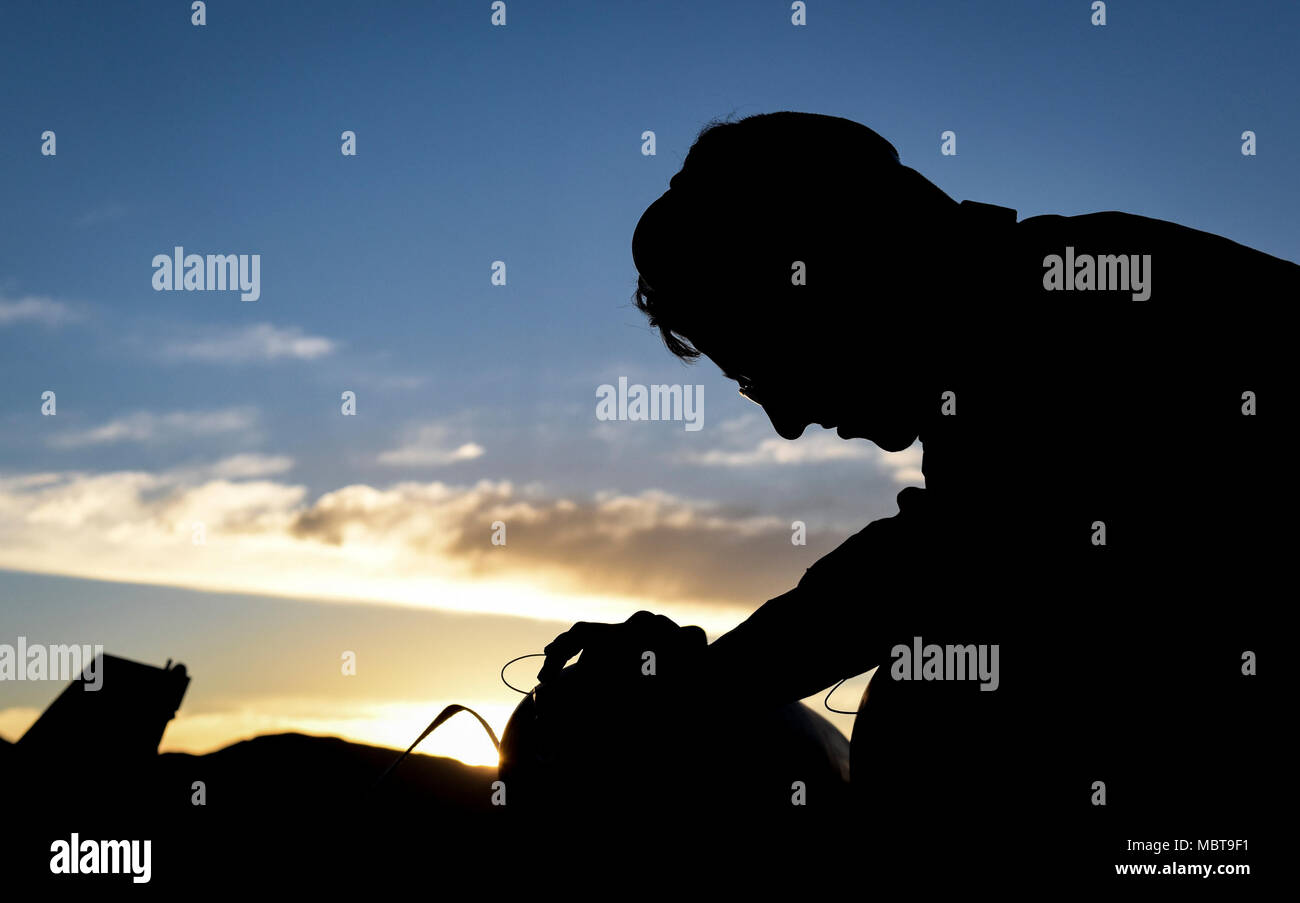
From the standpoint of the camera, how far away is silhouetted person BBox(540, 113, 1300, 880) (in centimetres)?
180

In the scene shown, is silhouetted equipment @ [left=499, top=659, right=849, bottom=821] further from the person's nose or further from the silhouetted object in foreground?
the person's nose

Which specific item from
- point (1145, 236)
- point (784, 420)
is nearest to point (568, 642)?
point (784, 420)

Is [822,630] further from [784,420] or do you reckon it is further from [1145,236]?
[1145,236]

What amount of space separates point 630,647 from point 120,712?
4.72 meters

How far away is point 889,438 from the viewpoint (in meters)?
2.72

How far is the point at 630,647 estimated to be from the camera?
2.78 m

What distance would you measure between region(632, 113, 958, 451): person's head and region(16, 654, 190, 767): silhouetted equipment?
4819 millimetres

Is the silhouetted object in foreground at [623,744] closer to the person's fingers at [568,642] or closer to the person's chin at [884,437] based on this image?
the person's fingers at [568,642]

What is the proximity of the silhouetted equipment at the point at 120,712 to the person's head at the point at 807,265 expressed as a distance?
→ 4.82m

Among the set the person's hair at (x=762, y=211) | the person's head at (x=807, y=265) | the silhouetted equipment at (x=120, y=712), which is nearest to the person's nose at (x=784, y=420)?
the person's head at (x=807, y=265)

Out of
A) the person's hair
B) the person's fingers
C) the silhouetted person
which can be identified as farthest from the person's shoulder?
the person's fingers

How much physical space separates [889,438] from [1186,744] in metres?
1.21

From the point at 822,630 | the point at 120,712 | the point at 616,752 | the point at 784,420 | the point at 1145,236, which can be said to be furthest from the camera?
the point at 120,712
